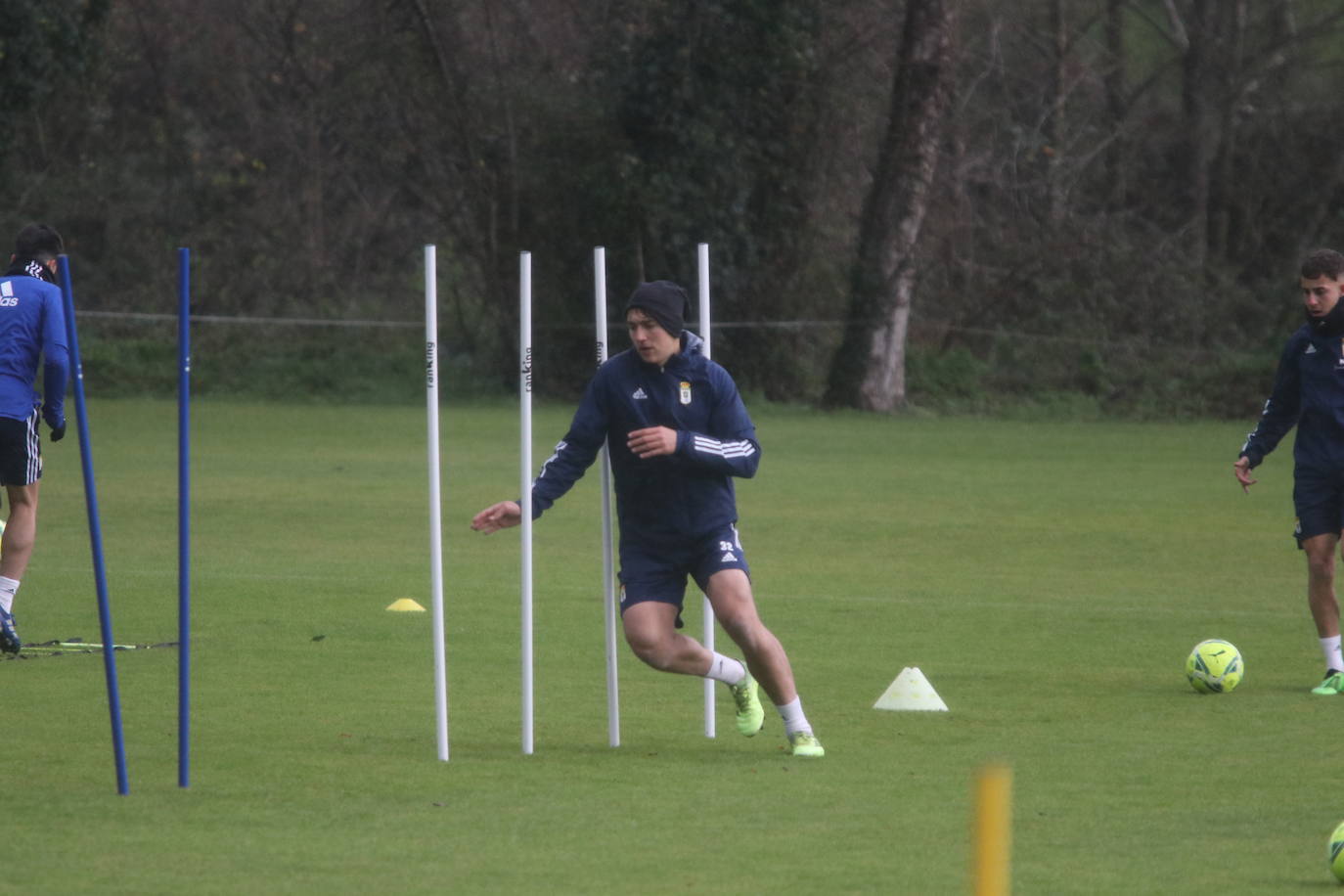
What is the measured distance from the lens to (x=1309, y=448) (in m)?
10.1

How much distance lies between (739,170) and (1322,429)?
25096 mm

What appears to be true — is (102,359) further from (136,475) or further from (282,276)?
(136,475)

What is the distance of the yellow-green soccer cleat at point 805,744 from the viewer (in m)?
8.16

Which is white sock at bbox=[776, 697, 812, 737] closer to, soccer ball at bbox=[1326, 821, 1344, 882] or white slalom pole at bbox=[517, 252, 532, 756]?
white slalom pole at bbox=[517, 252, 532, 756]

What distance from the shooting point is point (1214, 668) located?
32.4ft

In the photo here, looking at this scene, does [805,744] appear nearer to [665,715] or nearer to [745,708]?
[745,708]

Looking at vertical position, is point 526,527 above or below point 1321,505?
above

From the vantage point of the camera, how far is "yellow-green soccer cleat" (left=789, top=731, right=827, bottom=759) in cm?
816

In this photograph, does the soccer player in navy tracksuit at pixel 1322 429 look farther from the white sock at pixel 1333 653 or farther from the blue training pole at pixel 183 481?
the blue training pole at pixel 183 481

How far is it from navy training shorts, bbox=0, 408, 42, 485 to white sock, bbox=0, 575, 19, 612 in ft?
1.76

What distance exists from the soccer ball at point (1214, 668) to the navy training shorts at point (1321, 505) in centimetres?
69

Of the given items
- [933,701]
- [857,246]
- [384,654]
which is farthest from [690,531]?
[857,246]

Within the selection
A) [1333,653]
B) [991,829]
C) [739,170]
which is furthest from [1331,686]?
[739,170]

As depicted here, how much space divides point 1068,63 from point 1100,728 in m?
35.3
